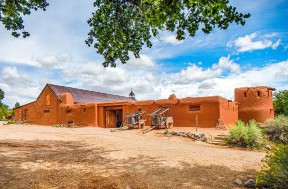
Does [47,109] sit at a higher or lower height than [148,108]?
higher

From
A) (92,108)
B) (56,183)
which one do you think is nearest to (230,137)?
(56,183)

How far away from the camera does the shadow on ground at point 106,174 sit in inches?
189

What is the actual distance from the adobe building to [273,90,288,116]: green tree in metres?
6.97

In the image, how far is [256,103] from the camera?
69.5ft

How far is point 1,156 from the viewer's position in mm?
7172

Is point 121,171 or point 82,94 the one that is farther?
point 82,94

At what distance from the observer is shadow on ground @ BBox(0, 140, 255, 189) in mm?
4797

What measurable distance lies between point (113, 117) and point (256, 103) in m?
14.5

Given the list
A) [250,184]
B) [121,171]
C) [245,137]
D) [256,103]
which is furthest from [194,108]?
[250,184]

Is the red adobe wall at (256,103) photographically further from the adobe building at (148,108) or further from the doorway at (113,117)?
the doorway at (113,117)

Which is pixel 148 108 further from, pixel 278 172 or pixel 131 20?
pixel 278 172

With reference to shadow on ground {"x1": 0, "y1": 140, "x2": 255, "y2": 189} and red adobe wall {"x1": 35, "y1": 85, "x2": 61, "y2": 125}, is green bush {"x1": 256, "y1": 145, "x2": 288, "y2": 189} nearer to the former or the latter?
shadow on ground {"x1": 0, "y1": 140, "x2": 255, "y2": 189}

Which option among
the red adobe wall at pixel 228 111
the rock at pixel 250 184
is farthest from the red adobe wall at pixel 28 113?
the rock at pixel 250 184

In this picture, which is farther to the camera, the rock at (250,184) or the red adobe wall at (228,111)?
the red adobe wall at (228,111)
